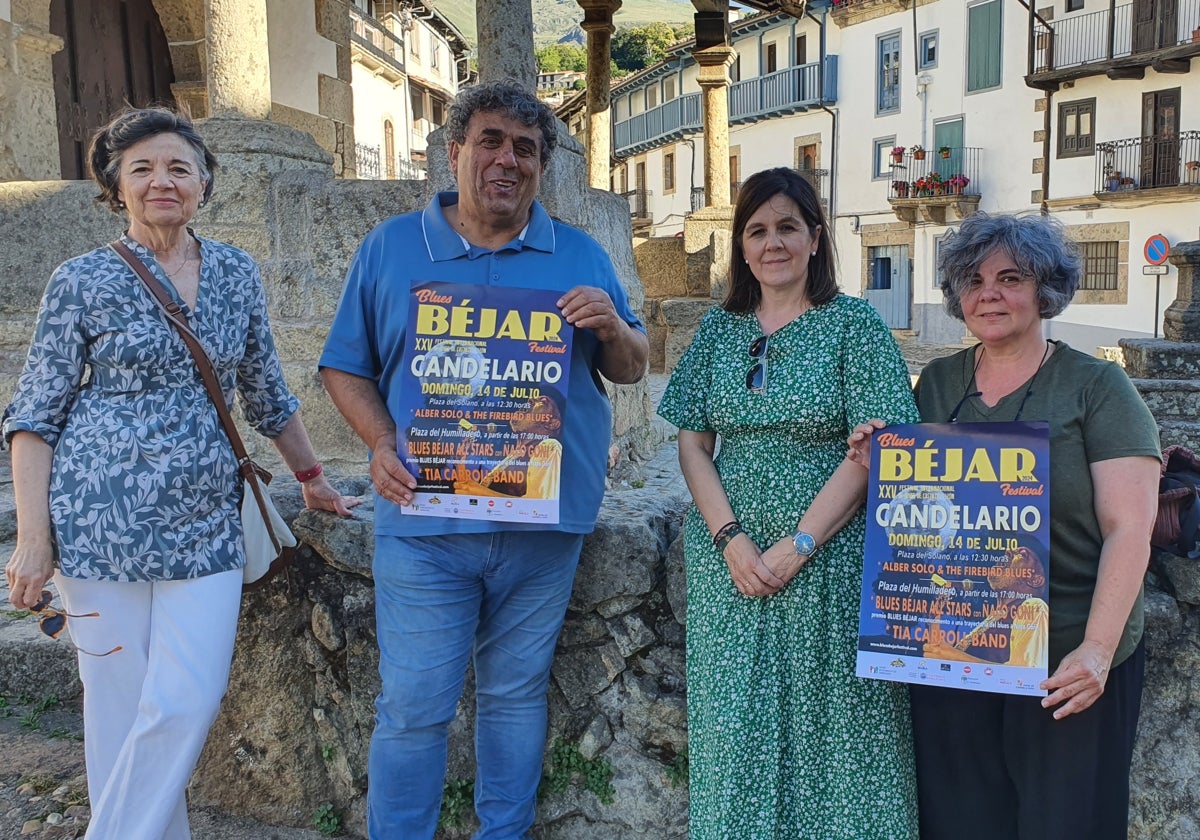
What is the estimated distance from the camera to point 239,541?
86.2 inches

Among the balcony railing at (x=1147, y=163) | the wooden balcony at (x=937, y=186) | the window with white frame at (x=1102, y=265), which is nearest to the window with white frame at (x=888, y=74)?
the wooden balcony at (x=937, y=186)

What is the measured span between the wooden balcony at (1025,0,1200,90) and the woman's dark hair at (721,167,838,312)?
69.8 ft

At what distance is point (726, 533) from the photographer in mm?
2057

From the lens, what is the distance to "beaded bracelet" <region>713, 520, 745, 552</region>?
2049 mm

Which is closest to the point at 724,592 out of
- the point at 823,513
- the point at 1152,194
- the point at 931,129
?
the point at 823,513

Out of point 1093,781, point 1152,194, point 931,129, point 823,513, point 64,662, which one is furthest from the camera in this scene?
point 931,129

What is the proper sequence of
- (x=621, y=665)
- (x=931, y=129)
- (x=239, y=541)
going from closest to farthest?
(x=239, y=541)
(x=621, y=665)
(x=931, y=129)

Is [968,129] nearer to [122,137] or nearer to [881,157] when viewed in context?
[881,157]

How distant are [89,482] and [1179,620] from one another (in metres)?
2.26

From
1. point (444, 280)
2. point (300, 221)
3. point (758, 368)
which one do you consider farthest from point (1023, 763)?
point (300, 221)

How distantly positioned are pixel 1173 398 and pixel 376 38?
78.1 ft

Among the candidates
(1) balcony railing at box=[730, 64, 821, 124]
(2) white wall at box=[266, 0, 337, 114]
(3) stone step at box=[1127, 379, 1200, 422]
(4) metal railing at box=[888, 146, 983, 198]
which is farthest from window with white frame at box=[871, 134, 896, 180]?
(2) white wall at box=[266, 0, 337, 114]

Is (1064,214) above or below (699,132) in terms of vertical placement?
below

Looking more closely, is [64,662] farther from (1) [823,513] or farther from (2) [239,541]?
(1) [823,513]
